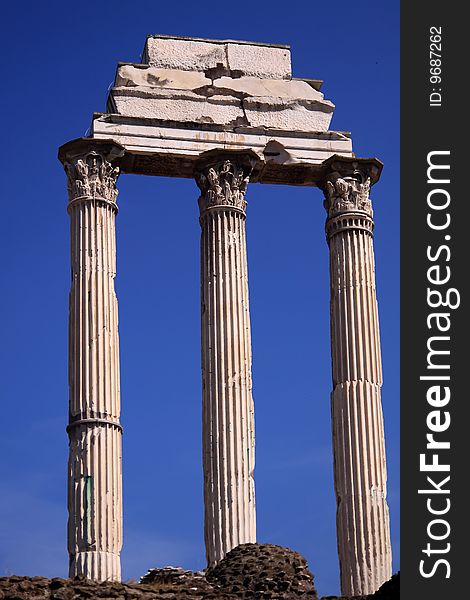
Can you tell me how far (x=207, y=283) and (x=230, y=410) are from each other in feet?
8.31

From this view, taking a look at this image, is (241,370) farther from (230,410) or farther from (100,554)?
(100,554)

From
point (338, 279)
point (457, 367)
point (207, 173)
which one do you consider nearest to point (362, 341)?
point (338, 279)

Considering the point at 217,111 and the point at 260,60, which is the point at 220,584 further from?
the point at 260,60

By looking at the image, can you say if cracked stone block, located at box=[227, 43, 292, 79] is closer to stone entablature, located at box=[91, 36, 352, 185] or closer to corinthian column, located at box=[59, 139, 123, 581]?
stone entablature, located at box=[91, 36, 352, 185]

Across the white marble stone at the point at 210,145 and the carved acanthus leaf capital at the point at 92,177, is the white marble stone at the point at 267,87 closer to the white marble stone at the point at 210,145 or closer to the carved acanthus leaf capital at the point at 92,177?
the white marble stone at the point at 210,145

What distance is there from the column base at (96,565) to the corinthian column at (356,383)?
4.18m

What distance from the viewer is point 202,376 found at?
38.2 m

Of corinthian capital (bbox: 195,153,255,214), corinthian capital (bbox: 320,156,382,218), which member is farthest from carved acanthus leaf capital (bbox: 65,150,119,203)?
corinthian capital (bbox: 320,156,382,218)

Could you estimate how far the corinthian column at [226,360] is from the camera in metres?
37.1

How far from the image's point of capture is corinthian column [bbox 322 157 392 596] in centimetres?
3738

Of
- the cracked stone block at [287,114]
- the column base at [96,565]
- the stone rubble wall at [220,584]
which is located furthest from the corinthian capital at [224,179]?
the stone rubble wall at [220,584]

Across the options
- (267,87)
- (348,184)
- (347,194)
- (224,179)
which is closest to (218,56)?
(267,87)

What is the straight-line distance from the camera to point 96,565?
1415 inches

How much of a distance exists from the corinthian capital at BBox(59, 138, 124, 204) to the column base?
6.77 metres
